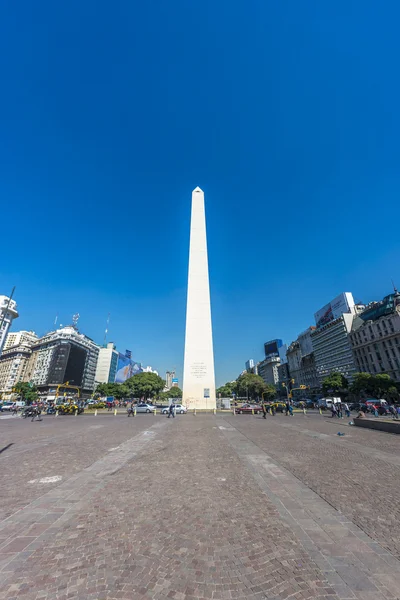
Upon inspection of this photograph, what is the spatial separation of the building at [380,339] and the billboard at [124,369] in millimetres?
95389

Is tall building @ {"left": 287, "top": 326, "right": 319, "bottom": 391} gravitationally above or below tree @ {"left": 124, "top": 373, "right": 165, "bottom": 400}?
above

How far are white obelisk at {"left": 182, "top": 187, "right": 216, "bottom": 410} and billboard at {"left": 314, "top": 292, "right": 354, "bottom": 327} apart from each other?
62318 millimetres

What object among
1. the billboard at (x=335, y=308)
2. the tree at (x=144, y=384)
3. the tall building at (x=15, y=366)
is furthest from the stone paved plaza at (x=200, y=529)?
the tall building at (x=15, y=366)

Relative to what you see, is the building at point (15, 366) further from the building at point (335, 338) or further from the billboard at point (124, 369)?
the building at point (335, 338)

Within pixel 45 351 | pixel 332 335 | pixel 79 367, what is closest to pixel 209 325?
pixel 332 335

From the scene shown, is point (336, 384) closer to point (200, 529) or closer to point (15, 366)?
point (200, 529)

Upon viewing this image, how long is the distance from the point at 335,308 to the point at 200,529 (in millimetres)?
99571

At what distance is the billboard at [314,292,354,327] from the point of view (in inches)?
3381

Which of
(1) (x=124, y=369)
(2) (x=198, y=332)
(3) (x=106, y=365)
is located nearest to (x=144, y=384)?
(2) (x=198, y=332)

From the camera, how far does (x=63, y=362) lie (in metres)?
103

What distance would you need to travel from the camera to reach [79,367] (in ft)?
366

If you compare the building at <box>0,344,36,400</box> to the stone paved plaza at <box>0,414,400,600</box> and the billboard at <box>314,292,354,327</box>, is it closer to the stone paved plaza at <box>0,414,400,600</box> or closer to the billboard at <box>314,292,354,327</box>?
the billboard at <box>314,292,354,327</box>

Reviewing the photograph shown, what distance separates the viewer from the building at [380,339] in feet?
201

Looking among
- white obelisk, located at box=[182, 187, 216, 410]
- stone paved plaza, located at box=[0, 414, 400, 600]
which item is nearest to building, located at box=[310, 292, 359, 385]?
white obelisk, located at box=[182, 187, 216, 410]
